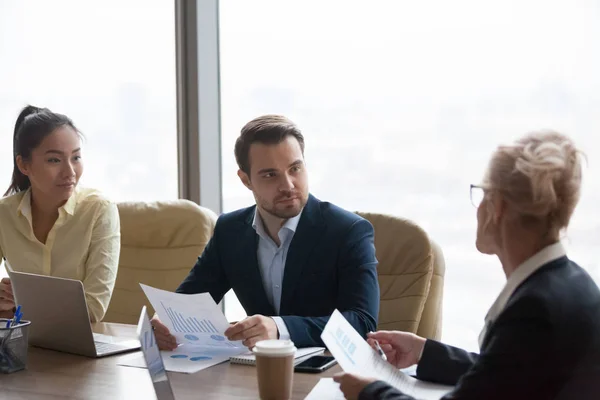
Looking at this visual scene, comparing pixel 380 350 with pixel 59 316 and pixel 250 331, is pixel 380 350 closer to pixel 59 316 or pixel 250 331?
pixel 250 331

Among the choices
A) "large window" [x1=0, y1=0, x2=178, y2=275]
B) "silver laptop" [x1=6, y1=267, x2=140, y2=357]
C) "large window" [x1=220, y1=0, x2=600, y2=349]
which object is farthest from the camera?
"large window" [x1=0, y1=0, x2=178, y2=275]

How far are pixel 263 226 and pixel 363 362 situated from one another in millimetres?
950

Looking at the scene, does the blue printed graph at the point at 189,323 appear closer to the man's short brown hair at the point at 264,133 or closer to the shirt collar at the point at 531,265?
the man's short brown hair at the point at 264,133

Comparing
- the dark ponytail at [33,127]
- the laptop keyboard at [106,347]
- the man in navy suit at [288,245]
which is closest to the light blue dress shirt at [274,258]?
the man in navy suit at [288,245]

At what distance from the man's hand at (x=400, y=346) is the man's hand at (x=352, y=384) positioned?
34cm

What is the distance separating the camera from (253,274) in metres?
2.44

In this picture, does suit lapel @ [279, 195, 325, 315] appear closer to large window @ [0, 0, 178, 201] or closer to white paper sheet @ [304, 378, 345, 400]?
white paper sheet @ [304, 378, 345, 400]

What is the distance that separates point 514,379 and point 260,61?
2.81 m

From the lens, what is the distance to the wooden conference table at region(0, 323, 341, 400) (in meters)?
1.65

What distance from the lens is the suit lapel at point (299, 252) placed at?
2359mm

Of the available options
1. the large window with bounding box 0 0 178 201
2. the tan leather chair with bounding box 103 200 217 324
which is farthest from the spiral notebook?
the large window with bounding box 0 0 178 201

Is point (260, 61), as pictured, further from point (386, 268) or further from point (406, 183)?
point (386, 268)

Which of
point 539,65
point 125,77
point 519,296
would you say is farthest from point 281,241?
point 125,77

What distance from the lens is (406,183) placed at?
3.57 m
